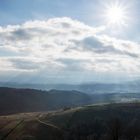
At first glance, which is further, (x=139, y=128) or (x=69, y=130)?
(x=139, y=128)

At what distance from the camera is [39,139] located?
158500mm

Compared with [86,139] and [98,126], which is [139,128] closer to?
[98,126]

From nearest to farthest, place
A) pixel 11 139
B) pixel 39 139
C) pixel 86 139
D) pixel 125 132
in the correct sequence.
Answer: pixel 11 139 < pixel 39 139 < pixel 86 139 < pixel 125 132

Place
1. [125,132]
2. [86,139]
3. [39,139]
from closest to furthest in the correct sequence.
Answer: [39,139] < [86,139] < [125,132]

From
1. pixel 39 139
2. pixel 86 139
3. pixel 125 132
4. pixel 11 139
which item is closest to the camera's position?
pixel 11 139

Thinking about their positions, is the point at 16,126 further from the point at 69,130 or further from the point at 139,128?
the point at 139,128

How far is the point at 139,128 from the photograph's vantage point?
19812 centimetres

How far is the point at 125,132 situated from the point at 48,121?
5316 centimetres

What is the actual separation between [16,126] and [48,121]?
2847 centimetres

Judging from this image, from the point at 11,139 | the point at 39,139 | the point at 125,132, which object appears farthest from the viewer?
the point at 125,132

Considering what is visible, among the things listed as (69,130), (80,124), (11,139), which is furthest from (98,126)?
(11,139)

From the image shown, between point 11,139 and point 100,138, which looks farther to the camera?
point 100,138

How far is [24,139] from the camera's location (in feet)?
497

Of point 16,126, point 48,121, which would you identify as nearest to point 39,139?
point 16,126
